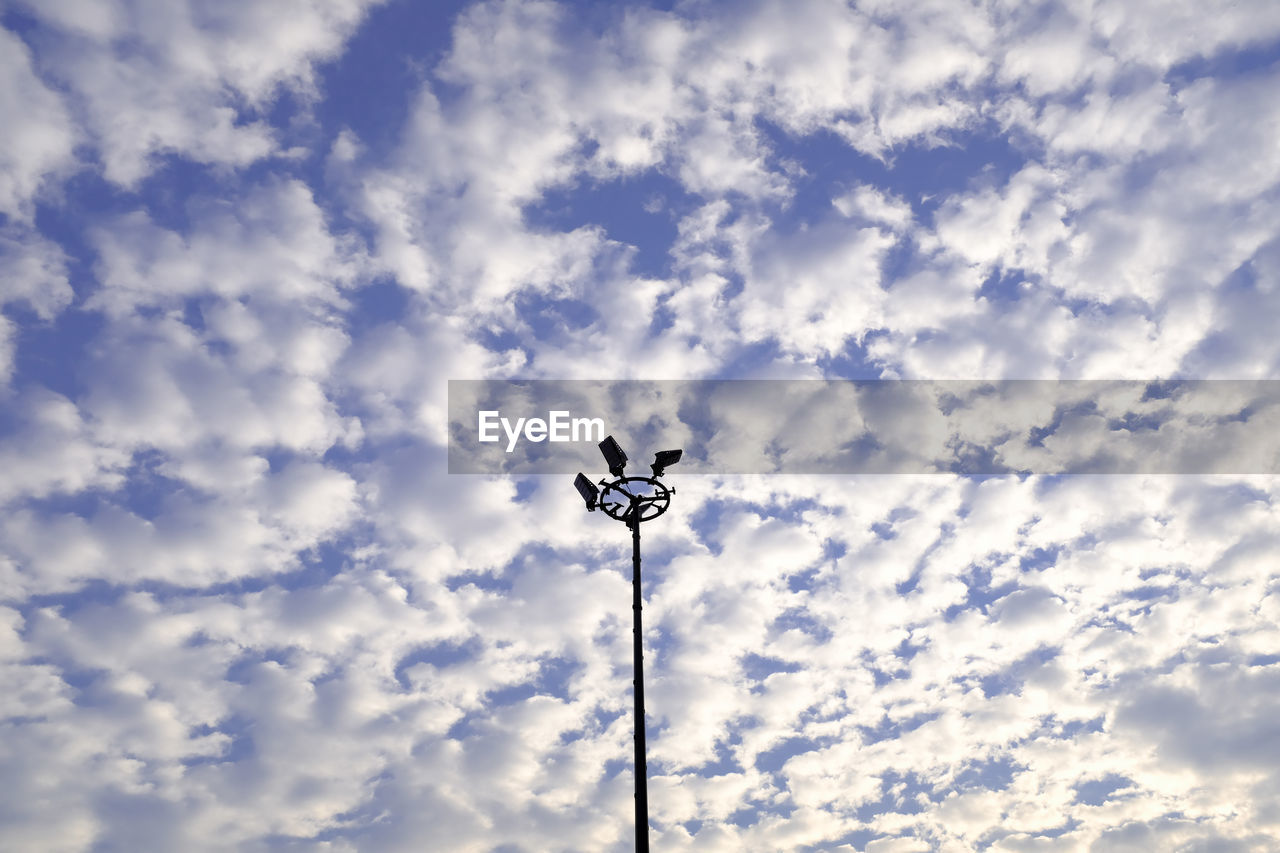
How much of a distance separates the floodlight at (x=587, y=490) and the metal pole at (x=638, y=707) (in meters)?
1.07

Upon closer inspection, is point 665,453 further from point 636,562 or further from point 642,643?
point 642,643

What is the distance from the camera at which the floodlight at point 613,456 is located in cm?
1888

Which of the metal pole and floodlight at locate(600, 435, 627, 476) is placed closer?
the metal pole

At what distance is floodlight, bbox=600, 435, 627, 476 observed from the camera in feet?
61.9

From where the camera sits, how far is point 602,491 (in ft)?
61.4

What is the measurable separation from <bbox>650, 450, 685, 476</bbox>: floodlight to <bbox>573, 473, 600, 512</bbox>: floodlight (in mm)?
1267

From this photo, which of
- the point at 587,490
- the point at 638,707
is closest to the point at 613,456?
the point at 587,490

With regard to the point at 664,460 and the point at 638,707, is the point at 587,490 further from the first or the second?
the point at 638,707

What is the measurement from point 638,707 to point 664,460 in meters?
5.05

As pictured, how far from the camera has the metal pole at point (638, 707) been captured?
49.5 ft

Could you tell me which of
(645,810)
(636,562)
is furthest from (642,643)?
(645,810)

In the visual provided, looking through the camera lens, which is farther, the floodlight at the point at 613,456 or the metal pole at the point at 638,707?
the floodlight at the point at 613,456

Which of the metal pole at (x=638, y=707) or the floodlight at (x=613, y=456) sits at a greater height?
the floodlight at (x=613, y=456)

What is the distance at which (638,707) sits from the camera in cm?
1641
